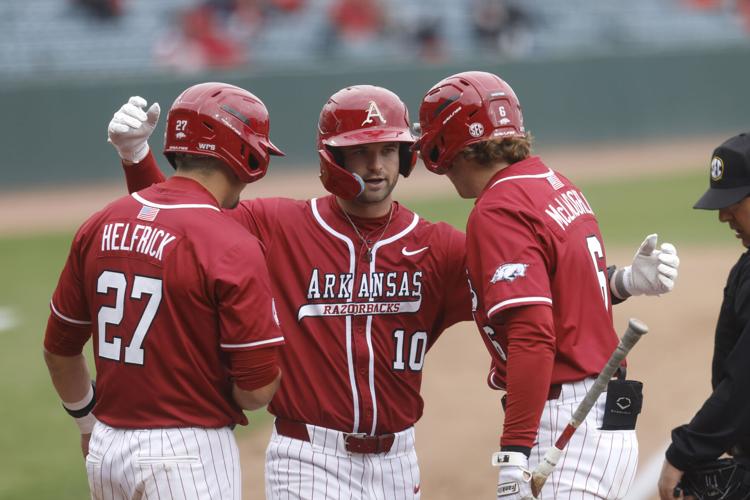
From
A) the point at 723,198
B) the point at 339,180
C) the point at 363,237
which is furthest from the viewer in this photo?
the point at 363,237

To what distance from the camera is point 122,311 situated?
3383 millimetres

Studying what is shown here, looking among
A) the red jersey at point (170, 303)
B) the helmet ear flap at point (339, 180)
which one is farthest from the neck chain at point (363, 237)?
the red jersey at point (170, 303)

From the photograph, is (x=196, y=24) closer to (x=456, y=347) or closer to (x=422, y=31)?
(x=422, y=31)

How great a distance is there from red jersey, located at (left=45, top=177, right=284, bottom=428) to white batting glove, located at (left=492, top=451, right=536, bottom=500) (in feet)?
2.69

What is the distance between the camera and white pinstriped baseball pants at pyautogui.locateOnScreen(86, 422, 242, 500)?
3.37 meters

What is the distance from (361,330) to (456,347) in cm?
497

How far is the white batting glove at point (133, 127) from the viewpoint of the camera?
4.06 m

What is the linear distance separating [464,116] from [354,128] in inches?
17.8

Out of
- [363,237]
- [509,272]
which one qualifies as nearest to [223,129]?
[363,237]

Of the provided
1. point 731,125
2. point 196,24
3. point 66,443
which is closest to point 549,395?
point 66,443

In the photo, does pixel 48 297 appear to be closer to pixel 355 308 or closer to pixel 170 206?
pixel 355 308

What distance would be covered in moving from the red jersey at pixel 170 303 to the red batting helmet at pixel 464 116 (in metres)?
0.79

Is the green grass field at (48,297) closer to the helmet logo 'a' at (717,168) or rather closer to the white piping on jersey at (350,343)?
the white piping on jersey at (350,343)

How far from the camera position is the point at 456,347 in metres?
8.78
